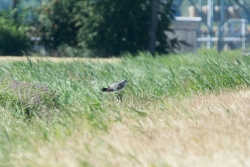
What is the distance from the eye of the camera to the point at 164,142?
435 inches

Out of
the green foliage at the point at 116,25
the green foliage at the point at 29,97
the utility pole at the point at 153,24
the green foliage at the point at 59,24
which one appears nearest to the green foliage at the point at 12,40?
the green foliage at the point at 59,24

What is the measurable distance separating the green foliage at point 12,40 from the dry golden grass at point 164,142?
26.6m

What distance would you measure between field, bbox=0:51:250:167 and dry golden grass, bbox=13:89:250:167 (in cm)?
1

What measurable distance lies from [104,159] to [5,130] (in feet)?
8.54

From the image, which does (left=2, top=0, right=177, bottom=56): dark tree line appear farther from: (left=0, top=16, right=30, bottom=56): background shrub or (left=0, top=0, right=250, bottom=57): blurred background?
(left=0, top=16, right=30, bottom=56): background shrub

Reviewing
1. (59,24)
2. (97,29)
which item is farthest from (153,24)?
(59,24)

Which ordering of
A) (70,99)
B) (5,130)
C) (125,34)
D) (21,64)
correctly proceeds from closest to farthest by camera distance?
(5,130) → (70,99) → (21,64) → (125,34)

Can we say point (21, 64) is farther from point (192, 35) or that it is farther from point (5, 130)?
point (192, 35)

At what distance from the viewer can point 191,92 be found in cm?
1747

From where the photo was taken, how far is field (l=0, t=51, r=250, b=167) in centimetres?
1018

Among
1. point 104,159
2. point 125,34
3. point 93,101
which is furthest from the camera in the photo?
point 125,34

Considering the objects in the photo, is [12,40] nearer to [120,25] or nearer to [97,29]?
[97,29]

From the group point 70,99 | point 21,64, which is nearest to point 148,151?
point 70,99

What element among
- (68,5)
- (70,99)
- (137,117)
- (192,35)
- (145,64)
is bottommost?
(192,35)
